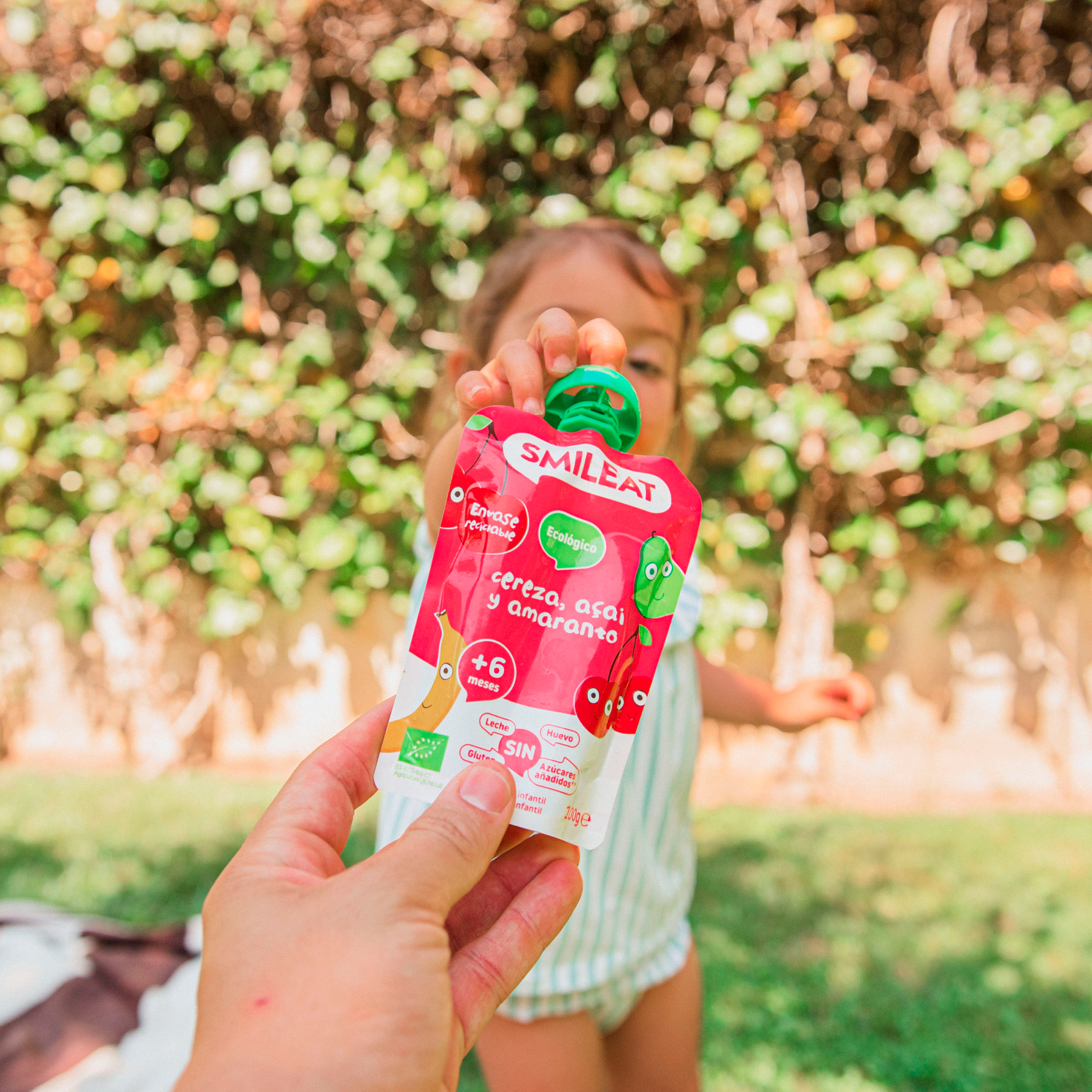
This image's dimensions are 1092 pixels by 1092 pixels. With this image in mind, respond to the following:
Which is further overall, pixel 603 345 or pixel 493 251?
pixel 493 251

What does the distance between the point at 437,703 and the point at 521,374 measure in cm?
30

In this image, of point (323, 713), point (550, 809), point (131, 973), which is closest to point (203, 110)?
point (323, 713)

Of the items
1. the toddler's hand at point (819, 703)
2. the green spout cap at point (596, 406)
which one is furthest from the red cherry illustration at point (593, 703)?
the toddler's hand at point (819, 703)

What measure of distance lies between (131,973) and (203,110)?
288 centimetres

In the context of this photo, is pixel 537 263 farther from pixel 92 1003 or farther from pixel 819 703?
pixel 92 1003

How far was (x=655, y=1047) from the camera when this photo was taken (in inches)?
44.1

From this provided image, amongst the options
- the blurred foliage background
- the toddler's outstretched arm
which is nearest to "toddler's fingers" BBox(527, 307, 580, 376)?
the toddler's outstretched arm

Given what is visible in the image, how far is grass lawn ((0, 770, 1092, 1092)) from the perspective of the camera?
5.16 feet

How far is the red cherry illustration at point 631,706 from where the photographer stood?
708mm

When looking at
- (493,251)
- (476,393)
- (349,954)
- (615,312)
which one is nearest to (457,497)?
(476,393)

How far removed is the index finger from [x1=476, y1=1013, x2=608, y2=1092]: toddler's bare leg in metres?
0.45

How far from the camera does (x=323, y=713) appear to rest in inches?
126

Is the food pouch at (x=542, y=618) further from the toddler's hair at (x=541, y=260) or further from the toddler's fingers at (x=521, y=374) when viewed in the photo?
the toddler's hair at (x=541, y=260)

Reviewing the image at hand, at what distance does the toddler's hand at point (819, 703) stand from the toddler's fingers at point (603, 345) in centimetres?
84
